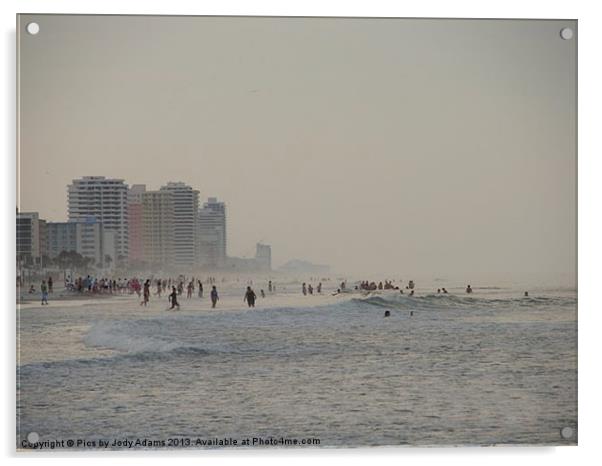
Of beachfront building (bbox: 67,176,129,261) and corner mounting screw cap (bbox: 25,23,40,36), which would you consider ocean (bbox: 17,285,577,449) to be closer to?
beachfront building (bbox: 67,176,129,261)

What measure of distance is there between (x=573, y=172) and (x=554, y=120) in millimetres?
190

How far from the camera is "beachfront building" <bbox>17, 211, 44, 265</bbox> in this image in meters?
3.26

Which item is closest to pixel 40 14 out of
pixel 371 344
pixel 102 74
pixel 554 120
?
pixel 102 74

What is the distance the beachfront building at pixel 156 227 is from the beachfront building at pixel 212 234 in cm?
10

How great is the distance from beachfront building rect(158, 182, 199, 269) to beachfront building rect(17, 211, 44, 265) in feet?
1.43

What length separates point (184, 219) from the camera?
3342 millimetres

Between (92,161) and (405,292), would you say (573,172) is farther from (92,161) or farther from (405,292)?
(92,161)

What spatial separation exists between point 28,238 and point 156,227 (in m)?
0.42

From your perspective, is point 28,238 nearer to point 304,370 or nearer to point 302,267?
point 302,267

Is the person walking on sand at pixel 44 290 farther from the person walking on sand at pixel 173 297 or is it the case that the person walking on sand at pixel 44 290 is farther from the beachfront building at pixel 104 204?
the person walking on sand at pixel 173 297

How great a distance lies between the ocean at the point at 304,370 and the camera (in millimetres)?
3262

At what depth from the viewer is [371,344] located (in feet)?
11.0

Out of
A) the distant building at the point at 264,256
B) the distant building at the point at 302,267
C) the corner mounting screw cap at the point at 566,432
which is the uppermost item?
the distant building at the point at 264,256
